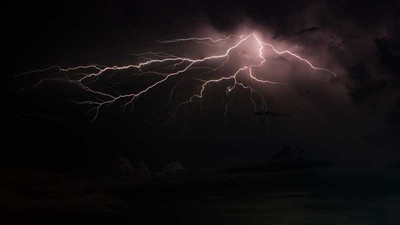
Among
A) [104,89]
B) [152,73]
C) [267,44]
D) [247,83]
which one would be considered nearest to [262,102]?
[247,83]

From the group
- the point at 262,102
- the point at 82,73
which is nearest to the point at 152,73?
the point at 82,73

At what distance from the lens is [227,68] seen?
32.1 feet

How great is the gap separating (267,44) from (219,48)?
853 mm

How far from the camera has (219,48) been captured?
31.3 ft

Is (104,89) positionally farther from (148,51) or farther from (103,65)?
(148,51)

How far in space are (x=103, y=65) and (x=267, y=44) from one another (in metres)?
2.94

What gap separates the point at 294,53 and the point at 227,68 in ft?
4.05

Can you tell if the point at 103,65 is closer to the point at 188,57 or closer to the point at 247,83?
the point at 188,57

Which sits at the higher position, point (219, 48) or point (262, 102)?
point (219, 48)

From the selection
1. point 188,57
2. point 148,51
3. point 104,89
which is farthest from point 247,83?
point 104,89

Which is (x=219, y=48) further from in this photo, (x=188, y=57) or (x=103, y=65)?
(x=103, y=65)

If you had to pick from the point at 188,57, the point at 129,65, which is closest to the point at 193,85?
the point at 188,57

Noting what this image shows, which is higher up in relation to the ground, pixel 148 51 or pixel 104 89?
pixel 148 51

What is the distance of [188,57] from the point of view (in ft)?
31.7
